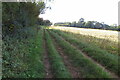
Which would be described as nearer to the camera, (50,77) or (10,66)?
(50,77)

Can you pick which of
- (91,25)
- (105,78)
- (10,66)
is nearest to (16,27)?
(10,66)

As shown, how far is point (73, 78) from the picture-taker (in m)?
4.86

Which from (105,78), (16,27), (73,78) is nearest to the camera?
(105,78)

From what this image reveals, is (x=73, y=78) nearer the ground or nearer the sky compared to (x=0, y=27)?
nearer the ground

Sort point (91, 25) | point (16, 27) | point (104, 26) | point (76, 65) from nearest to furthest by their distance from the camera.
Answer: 1. point (76, 65)
2. point (16, 27)
3. point (104, 26)
4. point (91, 25)

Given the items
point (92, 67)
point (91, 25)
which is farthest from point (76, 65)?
point (91, 25)

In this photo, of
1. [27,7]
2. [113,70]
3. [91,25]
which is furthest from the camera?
[91,25]

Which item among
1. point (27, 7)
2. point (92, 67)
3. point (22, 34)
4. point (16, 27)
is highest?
point (27, 7)

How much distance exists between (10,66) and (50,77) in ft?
7.33

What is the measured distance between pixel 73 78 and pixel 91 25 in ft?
271

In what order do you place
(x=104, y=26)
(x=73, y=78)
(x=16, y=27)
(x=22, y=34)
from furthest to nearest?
1. (x=104, y=26)
2. (x=22, y=34)
3. (x=16, y=27)
4. (x=73, y=78)

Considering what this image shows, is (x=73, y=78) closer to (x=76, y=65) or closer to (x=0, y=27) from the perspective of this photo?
(x=76, y=65)

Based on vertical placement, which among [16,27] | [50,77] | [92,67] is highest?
[16,27]

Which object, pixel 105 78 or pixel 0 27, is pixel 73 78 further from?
pixel 0 27
